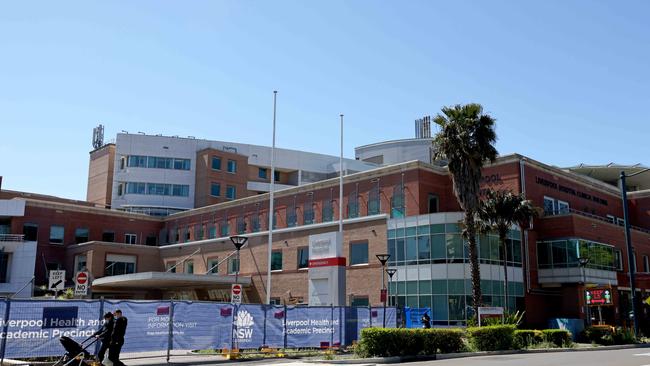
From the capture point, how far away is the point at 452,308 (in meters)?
41.6

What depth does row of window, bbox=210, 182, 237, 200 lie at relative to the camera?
7912cm

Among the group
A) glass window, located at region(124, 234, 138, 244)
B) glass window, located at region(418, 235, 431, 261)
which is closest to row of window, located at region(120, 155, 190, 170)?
glass window, located at region(124, 234, 138, 244)

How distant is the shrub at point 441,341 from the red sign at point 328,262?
8757 millimetres

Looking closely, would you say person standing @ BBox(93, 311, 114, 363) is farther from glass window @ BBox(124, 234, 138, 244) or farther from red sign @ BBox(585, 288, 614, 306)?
glass window @ BBox(124, 234, 138, 244)

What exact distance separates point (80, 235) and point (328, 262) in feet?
142

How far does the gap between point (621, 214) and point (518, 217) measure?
2436 cm

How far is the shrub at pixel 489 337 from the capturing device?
2875 cm

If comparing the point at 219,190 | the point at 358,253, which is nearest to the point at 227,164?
the point at 219,190

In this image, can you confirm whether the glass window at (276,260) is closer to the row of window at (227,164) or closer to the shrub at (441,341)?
the row of window at (227,164)

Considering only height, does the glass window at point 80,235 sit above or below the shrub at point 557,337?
above

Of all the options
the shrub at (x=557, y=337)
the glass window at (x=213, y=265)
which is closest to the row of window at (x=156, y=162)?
the glass window at (x=213, y=265)

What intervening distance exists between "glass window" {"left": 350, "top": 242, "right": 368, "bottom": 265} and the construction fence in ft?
54.9

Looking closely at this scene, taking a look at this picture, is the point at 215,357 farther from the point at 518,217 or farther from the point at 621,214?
the point at 621,214

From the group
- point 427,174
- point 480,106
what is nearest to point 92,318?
point 480,106
